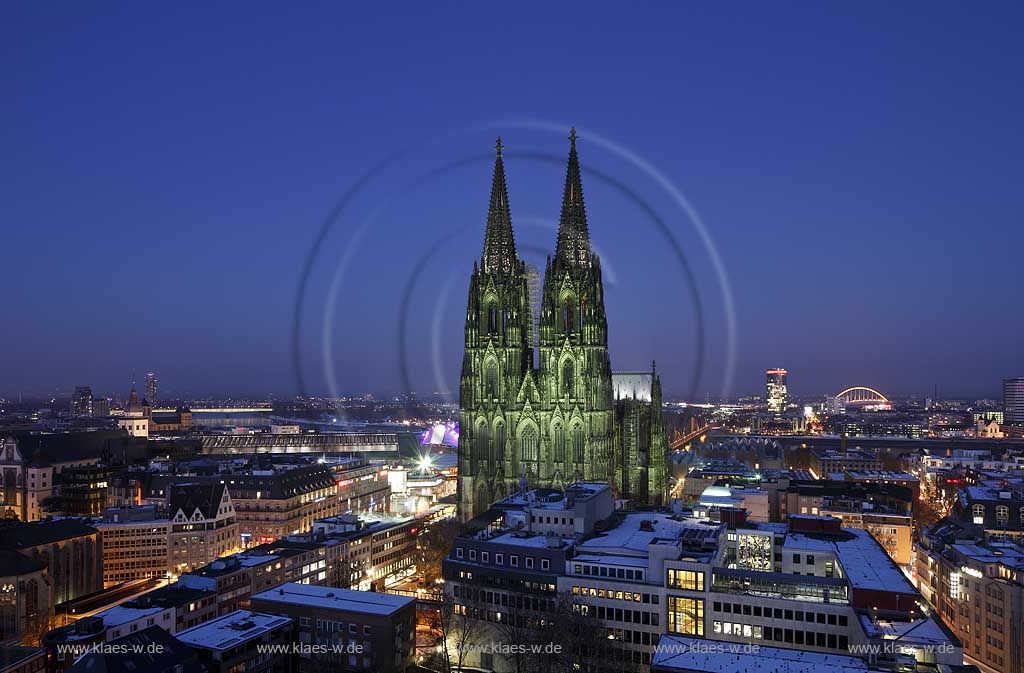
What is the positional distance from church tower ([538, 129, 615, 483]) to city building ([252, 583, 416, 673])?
39.7m

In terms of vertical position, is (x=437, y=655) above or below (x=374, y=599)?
below

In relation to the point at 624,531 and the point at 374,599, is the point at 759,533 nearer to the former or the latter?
the point at 624,531

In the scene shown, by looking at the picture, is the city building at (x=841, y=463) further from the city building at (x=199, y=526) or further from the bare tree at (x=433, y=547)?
the city building at (x=199, y=526)

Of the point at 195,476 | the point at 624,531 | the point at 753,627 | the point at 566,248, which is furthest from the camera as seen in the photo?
the point at 195,476

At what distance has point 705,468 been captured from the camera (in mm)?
137750

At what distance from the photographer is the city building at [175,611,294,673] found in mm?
49594

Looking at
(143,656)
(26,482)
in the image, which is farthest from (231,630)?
(26,482)

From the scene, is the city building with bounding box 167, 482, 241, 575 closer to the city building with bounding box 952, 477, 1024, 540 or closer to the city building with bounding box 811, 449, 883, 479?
the city building with bounding box 952, 477, 1024, 540

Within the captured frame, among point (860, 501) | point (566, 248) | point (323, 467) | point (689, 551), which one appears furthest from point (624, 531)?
point (323, 467)

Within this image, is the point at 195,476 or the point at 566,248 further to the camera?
the point at 195,476

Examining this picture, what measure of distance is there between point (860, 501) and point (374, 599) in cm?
7252

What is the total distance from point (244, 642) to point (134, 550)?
45.6 meters

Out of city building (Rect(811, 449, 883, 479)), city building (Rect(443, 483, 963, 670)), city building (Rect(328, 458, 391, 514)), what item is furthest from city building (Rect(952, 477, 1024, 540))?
city building (Rect(328, 458, 391, 514))

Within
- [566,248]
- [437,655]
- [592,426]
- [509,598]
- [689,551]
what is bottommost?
[437,655]
